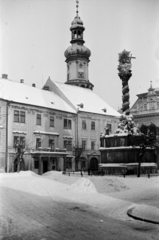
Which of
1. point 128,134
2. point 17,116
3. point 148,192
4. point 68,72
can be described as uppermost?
point 68,72

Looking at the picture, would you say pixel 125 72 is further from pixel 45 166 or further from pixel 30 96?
pixel 45 166

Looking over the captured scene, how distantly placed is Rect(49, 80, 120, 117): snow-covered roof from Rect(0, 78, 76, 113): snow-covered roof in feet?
5.09

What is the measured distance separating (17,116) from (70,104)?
11.6 m

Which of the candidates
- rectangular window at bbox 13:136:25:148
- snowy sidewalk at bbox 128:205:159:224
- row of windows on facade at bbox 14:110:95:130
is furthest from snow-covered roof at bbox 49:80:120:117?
snowy sidewalk at bbox 128:205:159:224

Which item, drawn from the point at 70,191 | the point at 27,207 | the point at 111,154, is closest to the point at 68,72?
the point at 111,154

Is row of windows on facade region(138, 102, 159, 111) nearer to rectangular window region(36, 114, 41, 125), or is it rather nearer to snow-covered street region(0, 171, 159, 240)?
rectangular window region(36, 114, 41, 125)

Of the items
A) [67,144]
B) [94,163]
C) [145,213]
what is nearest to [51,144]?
[67,144]

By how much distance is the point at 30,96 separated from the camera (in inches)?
1736

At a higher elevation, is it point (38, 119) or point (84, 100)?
point (84, 100)

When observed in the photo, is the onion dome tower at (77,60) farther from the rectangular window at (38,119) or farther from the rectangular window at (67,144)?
the rectangular window at (38,119)

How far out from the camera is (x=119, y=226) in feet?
32.4

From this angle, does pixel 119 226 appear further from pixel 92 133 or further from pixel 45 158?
pixel 92 133

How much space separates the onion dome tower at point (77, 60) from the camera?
63500 millimetres

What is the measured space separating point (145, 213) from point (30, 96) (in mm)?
34256
